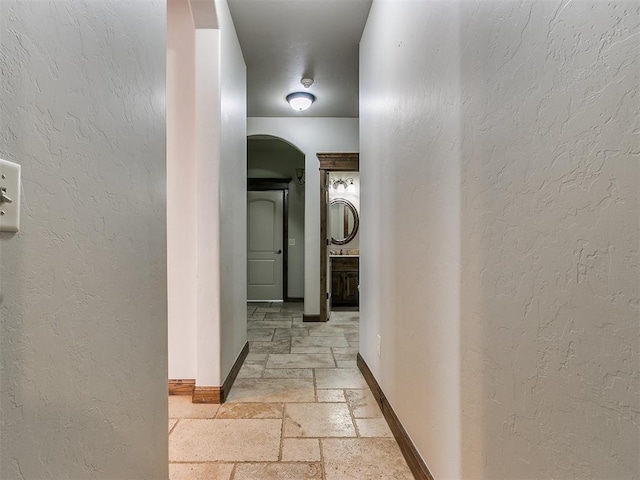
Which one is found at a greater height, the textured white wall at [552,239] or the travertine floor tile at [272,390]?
the textured white wall at [552,239]

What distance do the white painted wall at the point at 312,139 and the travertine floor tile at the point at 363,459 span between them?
294 cm

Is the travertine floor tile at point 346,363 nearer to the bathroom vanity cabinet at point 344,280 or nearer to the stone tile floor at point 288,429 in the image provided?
the stone tile floor at point 288,429

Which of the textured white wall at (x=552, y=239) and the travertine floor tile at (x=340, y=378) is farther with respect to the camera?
the travertine floor tile at (x=340, y=378)

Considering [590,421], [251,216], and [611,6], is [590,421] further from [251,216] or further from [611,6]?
[251,216]

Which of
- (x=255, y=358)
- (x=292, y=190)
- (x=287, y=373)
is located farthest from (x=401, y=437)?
(x=292, y=190)

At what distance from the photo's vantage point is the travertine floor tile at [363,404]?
2.13 metres

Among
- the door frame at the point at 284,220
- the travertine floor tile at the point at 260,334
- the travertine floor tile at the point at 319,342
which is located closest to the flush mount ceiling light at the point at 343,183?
the door frame at the point at 284,220

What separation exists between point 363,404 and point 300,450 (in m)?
0.63

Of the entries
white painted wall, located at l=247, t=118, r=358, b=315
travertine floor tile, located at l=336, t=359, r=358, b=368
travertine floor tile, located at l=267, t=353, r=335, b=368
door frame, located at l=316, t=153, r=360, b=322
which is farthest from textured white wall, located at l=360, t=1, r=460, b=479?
white painted wall, located at l=247, t=118, r=358, b=315

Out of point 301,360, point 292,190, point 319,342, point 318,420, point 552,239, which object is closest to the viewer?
point 552,239

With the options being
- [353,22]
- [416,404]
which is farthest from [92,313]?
[353,22]

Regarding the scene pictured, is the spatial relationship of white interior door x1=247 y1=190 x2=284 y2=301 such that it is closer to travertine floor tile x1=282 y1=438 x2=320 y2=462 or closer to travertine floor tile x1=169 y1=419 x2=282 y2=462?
travertine floor tile x1=169 y1=419 x2=282 y2=462

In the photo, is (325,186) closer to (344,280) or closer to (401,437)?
(344,280)

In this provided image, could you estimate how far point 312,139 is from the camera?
4730 mm
